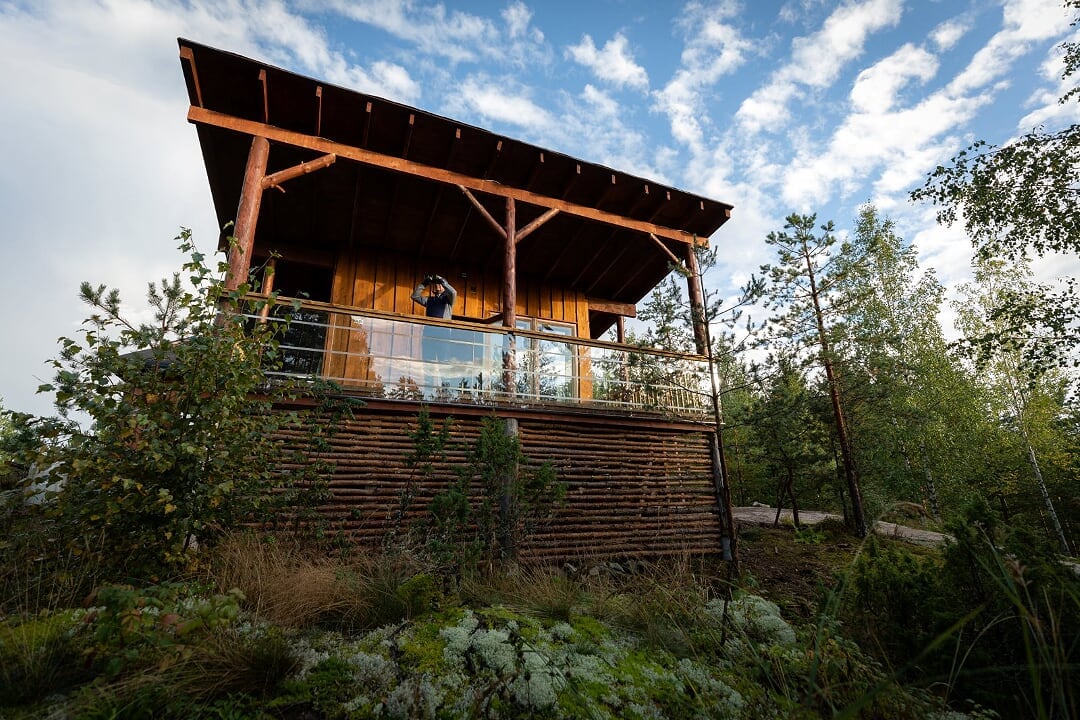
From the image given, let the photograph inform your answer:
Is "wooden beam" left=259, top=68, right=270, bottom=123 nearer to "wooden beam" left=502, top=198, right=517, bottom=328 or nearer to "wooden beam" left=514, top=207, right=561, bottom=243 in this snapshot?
"wooden beam" left=502, top=198, right=517, bottom=328

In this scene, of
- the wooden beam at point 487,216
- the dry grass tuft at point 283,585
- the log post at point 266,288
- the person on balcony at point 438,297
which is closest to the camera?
the dry grass tuft at point 283,585

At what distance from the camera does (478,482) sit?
5.72 m

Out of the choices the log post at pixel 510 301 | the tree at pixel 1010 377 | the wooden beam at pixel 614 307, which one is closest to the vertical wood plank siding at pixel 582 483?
the log post at pixel 510 301

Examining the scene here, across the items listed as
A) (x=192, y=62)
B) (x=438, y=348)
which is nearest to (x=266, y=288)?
(x=438, y=348)

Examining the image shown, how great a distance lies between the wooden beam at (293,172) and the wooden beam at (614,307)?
6.81 meters

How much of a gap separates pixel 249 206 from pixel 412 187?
2971 mm

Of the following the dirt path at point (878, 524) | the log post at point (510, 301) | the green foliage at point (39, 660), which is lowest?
the dirt path at point (878, 524)

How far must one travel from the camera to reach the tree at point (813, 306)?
9.36 m

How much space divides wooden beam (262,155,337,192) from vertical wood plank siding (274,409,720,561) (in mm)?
3474

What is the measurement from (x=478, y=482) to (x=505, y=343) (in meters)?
2.07

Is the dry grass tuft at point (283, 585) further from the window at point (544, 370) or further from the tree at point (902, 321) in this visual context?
the tree at point (902, 321)

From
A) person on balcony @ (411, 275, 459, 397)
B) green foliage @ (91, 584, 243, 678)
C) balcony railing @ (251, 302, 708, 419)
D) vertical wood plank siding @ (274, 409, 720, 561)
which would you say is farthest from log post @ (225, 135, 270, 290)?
green foliage @ (91, 584, 243, 678)

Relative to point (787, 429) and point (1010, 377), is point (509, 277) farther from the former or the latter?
point (1010, 377)

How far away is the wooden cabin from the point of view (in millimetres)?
5887
